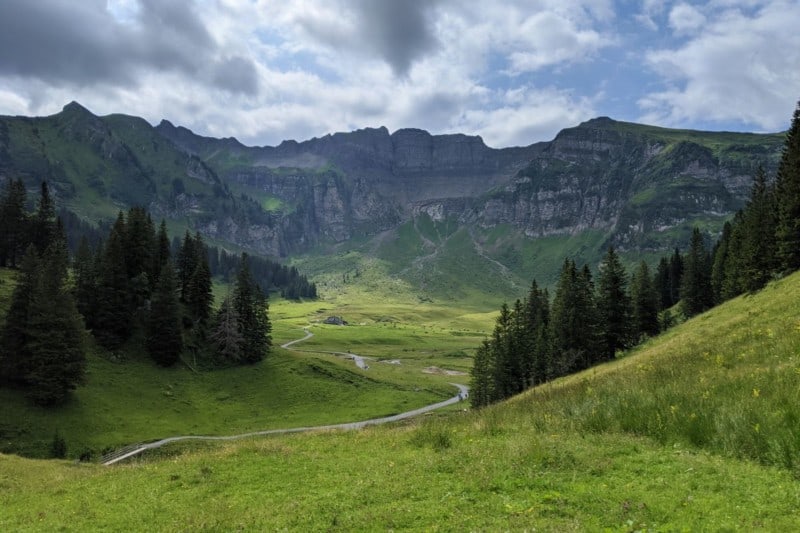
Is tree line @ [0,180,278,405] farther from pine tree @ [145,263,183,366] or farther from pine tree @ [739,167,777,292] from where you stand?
pine tree @ [739,167,777,292]

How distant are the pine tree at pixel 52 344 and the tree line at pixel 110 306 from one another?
0.13 m

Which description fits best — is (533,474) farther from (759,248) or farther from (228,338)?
(228,338)

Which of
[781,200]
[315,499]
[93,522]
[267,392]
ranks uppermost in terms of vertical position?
[781,200]

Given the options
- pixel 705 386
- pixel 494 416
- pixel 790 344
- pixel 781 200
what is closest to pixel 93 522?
pixel 494 416

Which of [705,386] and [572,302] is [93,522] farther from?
[572,302]

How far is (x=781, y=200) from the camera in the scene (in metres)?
57.7

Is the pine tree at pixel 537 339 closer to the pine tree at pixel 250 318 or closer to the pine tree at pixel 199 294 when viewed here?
the pine tree at pixel 250 318

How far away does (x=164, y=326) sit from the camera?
278 ft

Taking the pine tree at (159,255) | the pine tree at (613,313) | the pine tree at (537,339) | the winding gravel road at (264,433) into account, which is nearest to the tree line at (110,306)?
the pine tree at (159,255)

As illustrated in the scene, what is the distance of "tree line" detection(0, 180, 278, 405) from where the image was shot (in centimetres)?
6431

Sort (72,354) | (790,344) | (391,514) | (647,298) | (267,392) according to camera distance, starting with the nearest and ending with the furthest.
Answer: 1. (391,514)
2. (790,344)
3. (72,354)
4. (647,298)
5. (267,392)

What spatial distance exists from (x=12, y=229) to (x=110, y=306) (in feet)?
132

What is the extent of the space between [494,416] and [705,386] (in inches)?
315

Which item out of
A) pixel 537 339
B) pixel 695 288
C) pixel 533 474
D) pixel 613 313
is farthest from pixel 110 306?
pixel 695 288
